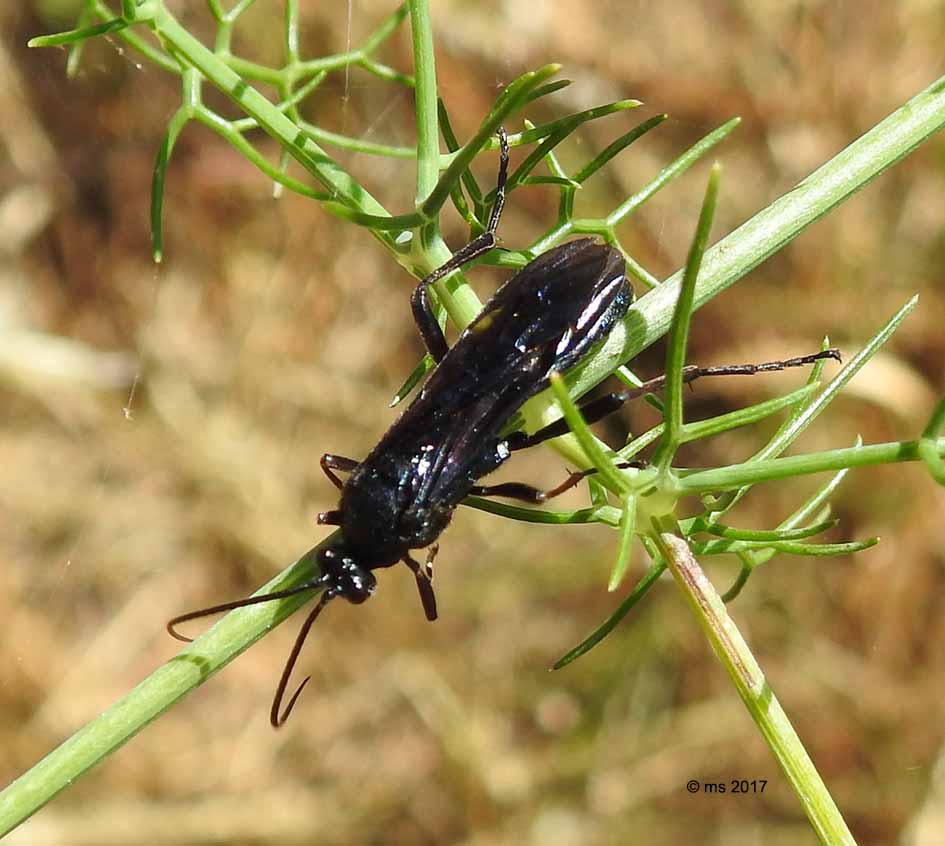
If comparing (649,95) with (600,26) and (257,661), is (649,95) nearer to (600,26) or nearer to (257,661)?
(600,26)

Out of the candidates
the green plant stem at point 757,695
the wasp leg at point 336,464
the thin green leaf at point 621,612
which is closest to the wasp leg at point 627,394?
the thin green leaf at point 621,612

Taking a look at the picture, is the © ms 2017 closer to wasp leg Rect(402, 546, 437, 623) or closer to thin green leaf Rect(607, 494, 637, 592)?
wasp leg Rect(402, 546, 437, 623)

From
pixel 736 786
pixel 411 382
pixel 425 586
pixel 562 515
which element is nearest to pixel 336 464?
pixel 425 586

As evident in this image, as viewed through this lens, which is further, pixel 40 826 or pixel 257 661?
pixel 257 661

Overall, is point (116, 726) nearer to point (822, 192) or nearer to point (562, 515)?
point (562, 515)

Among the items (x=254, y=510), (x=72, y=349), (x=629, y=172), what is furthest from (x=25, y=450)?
(x=629, y=172)

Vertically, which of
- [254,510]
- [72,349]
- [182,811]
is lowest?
[182,811]
